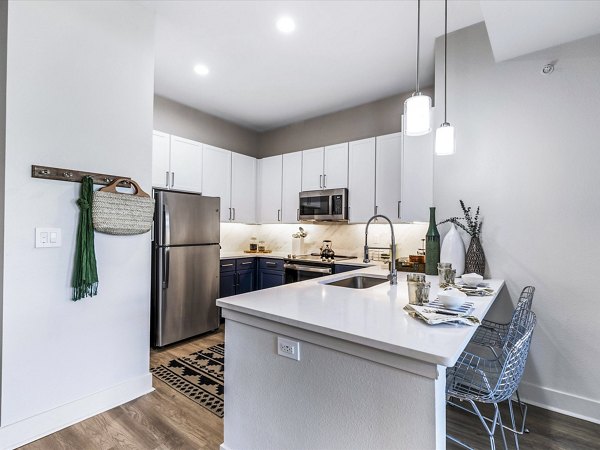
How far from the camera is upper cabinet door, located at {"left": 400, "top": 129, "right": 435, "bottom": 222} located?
3.00 meters

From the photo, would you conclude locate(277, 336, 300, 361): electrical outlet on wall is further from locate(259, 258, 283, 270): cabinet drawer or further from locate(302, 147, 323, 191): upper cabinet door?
locate(302, 147, 323, 191): upper cabinet door

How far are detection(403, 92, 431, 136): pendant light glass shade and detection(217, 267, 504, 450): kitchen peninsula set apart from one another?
897 mm

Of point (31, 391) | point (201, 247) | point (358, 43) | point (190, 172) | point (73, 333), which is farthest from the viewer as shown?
point (190, 172)

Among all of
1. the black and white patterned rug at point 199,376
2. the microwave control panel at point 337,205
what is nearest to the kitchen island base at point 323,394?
the black and white patterned rug at point 199,376

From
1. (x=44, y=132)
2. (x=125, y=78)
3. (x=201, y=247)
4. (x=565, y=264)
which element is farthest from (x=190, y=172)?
(x=565, y=264)

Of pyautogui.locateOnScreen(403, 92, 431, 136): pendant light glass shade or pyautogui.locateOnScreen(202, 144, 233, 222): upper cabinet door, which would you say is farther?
pyautogui.locateOnScreen(202, 144, 233, 222): upper cabinet door

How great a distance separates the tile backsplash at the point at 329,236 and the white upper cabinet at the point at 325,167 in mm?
647

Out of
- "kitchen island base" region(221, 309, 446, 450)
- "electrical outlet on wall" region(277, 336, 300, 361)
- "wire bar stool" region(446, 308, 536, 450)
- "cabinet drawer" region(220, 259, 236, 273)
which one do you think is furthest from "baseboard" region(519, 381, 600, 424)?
"cabinet drawer" region(220, 259, 236, 273)

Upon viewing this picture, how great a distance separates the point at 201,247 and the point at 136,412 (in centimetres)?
177

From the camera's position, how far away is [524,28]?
2.04 meters

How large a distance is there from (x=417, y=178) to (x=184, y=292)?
267 centimetres

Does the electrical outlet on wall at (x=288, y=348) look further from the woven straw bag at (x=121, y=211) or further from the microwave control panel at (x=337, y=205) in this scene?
the microwave control panel at (x=337, y=205)

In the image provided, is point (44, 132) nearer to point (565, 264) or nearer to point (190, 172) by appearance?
point (190, 172)

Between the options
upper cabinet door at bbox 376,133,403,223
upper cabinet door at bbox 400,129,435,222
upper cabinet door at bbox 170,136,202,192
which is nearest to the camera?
upper cabinet door at bbox 400,129,435,222
